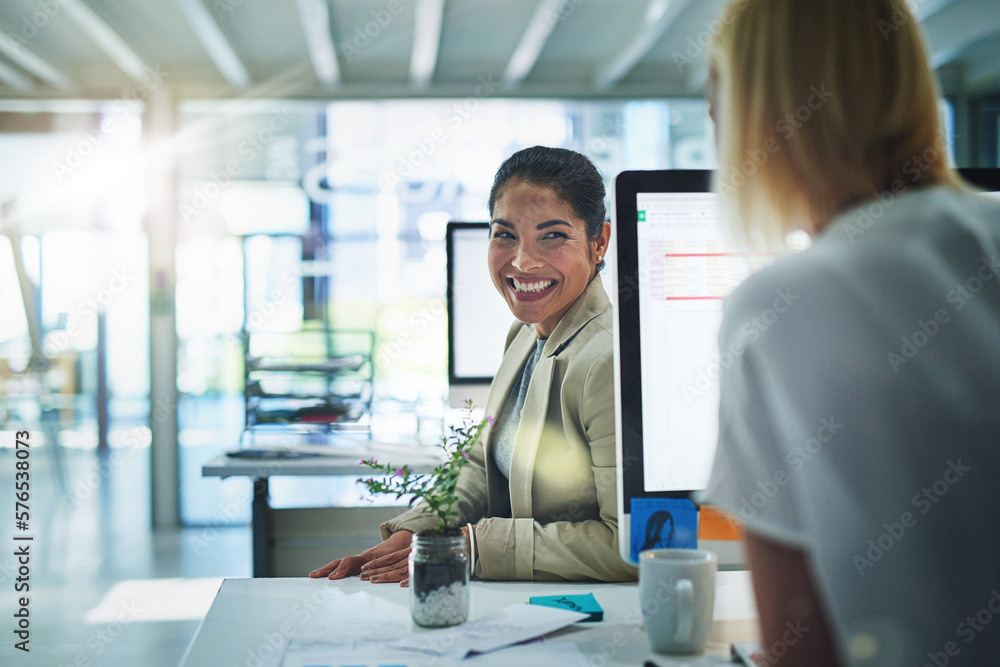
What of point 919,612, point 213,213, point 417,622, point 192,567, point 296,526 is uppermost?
point 213,213

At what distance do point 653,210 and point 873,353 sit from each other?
49 cm

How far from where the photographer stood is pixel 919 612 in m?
0.52

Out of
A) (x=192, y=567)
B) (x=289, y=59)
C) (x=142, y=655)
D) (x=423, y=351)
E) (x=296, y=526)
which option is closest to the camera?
(x=296, y=526)

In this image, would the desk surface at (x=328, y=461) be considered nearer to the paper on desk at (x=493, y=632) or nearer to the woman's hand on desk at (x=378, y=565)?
the woman's hand on desk at (x=378, y=565)

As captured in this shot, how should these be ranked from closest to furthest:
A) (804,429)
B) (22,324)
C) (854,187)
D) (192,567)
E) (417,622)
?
(804,429), (854,187), (417,622), (192,567), (22,324)

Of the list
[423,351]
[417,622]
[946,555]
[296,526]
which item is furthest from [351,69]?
[946,555]

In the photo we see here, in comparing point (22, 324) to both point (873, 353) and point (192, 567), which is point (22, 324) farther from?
point (873, 353)

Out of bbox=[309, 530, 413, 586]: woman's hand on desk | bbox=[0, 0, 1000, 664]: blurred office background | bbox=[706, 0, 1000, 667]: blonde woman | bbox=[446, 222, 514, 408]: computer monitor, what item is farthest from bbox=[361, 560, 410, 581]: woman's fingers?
bbox=[0, 0, 1000, 664]: blurred office background

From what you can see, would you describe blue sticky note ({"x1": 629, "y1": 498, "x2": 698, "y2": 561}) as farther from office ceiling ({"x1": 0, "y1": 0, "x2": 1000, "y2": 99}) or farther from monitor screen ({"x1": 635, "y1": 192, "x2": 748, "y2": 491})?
office ceiling ({"x1": 0, "y1": 0, "x2": 1000, "y2": 99})

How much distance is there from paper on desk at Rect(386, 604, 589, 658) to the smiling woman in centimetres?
18

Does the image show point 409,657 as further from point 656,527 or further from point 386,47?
point 386,47

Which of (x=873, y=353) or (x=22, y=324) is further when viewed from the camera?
(x=22, y=324)

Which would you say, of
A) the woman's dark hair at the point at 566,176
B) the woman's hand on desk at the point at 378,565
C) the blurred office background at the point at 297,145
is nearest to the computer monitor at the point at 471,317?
the woman's dark hair at the point at 566,176

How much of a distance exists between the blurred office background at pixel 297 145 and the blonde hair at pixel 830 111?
4053 mm
